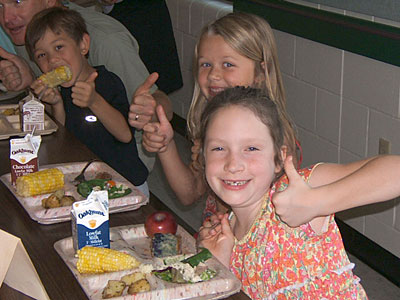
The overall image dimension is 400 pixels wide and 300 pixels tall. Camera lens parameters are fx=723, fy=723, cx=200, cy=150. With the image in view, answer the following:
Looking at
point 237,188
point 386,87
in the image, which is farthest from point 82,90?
Answer: point 386,87

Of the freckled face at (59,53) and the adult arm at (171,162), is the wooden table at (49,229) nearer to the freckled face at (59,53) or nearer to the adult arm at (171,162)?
the adult arm at (171,162)

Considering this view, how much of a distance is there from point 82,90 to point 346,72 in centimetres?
146

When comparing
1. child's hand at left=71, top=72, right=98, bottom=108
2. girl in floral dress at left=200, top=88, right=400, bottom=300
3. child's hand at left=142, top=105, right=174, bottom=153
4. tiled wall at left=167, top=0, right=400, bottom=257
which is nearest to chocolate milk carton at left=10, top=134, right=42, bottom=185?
child's hand at left=142, top=105, right=174, bottom=153

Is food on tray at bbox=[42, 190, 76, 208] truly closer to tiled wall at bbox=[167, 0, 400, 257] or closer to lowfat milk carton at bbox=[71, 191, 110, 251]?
lowfat milk carton at bbox=[71, 191, 110, 251]

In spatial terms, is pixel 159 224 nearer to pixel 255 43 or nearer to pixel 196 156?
pixel 196 156

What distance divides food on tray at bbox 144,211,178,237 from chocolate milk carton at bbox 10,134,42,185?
50 cm

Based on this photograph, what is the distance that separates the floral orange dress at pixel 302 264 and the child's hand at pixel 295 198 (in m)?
0.15

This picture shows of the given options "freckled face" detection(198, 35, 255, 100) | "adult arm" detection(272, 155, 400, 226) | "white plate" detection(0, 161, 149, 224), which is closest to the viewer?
"adult arm" detection(272, 155, 400, 226)

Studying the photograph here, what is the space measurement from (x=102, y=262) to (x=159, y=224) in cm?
23

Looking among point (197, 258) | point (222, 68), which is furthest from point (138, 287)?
point (222, 68)

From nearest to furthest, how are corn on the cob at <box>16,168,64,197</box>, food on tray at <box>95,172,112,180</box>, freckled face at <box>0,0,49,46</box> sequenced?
corn on the cob at <box>16,168,64,197</box> < food on tray at <box>95,172,112,180</box> < freckled face at <box>0,0,49,46</box>

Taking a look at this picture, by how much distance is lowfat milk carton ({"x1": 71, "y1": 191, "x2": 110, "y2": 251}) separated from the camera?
1.74 m

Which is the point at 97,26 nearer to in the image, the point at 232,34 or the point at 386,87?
the point at 232,34

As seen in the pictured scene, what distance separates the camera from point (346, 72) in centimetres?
351
